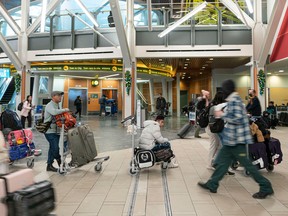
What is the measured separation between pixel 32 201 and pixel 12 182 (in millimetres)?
242

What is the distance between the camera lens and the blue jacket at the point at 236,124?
11.3ft

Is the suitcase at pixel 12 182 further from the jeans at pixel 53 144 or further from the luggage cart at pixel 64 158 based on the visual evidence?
the jeans at pixel 53 144

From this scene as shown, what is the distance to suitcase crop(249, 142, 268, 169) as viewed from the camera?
4.35 meters

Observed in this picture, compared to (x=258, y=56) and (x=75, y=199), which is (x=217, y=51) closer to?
(x=258, y=56)

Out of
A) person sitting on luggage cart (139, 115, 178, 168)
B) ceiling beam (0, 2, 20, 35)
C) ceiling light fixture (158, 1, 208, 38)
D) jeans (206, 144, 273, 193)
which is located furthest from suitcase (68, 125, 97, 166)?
ceiling beam (0, 2, 20, 35)

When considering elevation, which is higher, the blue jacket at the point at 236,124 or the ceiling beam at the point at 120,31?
the ceiling beam at the point at 120,31

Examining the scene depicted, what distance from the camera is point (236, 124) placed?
3.47 m

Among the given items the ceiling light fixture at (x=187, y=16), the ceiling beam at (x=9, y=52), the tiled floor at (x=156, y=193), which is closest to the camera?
the tiled floor at (x=156, y=193)

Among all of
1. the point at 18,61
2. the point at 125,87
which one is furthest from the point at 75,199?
the point at 18,61

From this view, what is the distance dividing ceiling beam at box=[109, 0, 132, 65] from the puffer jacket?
6.40 m

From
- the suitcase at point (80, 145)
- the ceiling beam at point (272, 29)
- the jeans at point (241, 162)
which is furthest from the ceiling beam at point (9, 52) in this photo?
the jeans at point (241, 162)

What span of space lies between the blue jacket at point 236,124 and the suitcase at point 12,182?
2.34 metres

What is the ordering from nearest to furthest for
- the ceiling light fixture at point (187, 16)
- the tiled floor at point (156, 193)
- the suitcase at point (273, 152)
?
the tiled floor at point (156, 193), the suitcase at point (273, 152), the ceiling light fixture at point (187, 16)

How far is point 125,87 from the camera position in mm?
13164
